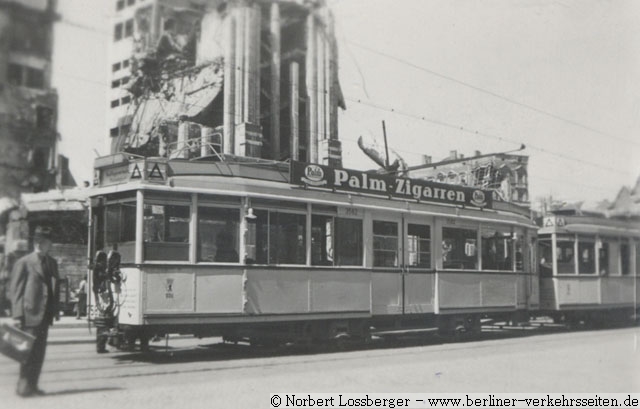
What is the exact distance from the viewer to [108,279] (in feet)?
32.1

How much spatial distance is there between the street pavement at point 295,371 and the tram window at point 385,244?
168 cm

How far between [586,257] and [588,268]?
31cm

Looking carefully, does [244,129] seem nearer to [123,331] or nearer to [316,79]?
[316,79]

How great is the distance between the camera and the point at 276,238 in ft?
36.2

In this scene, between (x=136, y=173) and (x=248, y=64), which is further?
(x=248, y=64)

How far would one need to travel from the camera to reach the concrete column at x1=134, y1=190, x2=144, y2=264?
31.6 feet

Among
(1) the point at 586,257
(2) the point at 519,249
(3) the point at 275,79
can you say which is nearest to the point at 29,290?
(2) the point at 519,249

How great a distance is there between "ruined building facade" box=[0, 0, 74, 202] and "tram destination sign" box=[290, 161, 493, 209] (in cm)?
499

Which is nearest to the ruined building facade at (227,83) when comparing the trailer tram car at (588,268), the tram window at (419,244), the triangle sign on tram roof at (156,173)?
the trailer tram car at (588,268)

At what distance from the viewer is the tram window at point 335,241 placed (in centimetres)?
1165

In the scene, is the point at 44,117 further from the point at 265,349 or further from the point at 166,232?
the point at 265,349

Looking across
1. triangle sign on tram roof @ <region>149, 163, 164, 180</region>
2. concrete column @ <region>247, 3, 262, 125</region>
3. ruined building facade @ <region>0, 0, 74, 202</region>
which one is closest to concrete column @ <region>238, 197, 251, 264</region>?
triangle sign on tram roof @ <region>149, 163, 164, 180</region>

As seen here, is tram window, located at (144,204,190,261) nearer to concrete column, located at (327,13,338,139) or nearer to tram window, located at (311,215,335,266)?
tram window, located at (311,215,335,266)

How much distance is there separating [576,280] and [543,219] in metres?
1.84
